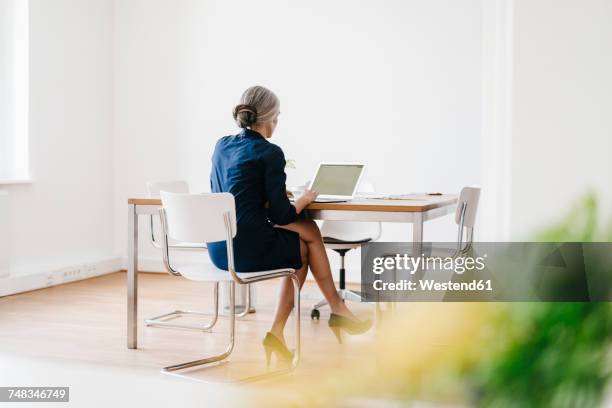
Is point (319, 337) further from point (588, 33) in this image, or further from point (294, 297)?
point (588, 33)

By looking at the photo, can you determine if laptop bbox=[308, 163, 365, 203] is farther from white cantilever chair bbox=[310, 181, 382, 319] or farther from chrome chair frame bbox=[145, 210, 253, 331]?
white cantilever chair bbox=[310, 181, 382, 319]

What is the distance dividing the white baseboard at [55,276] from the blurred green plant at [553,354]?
484cm

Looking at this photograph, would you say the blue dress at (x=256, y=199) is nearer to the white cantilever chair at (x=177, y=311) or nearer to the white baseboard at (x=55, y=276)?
the white cantilever chair at (x=177, y=311)

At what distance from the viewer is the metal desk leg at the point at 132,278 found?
334cm

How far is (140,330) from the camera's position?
12.5ft

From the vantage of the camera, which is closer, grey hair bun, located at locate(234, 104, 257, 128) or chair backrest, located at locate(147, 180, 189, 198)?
grey hair bun, located at locate(234, 104, 257, 128)

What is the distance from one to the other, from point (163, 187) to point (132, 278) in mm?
671

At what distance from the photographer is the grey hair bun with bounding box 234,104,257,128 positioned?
295 centimetres

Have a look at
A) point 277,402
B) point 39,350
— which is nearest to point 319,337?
point 39,350

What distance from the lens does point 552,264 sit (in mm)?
378

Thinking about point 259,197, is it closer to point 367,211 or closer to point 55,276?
point 367,211

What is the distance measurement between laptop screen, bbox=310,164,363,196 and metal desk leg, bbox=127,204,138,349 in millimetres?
840

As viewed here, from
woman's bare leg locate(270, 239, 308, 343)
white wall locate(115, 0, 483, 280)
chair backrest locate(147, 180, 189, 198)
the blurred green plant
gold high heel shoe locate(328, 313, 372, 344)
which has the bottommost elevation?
gold high heel shoe locate(328, 313, 372, 344)

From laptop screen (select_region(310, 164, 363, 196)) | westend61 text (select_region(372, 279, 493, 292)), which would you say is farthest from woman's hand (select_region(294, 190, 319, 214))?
westend61 text (select_region(372, 279, 493, 292))
